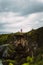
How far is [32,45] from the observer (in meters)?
58.0

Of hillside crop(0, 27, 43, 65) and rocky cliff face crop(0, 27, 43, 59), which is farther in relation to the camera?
rocky cliff face crop(0, 27, 43, 59)

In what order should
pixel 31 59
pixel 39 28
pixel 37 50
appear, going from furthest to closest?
pixel 39 28 < pixel 37 50 < pixel 31 59

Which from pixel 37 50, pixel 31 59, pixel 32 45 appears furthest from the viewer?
pixel 32 45

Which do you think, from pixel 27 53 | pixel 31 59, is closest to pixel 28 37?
pixel 27 53

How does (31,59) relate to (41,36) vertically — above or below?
below

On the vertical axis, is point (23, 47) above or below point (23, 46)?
below

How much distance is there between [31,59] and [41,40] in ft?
35.8

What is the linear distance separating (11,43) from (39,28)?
31.1 ft

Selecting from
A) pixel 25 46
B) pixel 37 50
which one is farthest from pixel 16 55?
pixel 37 50

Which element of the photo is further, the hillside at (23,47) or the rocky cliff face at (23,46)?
the rocky cliff face at (23,46)

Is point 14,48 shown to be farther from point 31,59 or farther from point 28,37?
point 31,59

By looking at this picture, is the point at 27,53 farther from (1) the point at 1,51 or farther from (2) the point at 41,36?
(1) the point at 1,51

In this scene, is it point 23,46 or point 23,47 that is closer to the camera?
point 23,47

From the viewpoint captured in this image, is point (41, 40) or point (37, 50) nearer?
point (37, 50)
